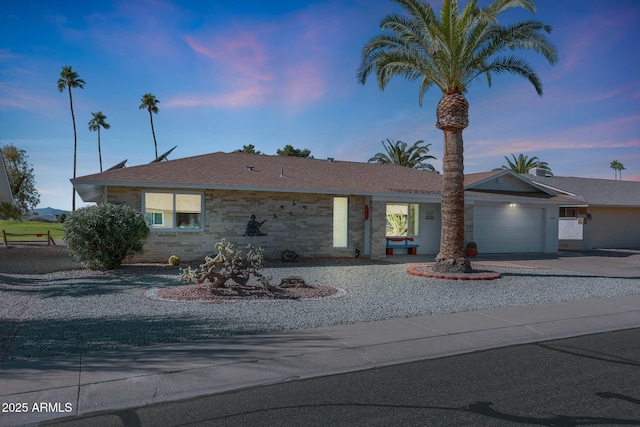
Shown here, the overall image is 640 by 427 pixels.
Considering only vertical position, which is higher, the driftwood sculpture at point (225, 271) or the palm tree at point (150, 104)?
the palm tree at point (150, 104)

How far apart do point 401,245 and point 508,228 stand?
6.43 metres

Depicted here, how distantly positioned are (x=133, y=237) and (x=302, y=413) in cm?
1135

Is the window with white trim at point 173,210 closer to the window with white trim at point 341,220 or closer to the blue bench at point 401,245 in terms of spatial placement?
the window with white trim at point 341,220

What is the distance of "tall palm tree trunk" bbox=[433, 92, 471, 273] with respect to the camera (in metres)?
14.9

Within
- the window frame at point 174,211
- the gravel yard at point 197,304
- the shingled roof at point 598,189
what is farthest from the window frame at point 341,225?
the shingled roof at point 598,189

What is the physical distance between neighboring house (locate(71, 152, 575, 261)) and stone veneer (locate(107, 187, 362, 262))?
0.04m

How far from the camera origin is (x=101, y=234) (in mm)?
14234

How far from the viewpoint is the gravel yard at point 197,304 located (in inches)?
291

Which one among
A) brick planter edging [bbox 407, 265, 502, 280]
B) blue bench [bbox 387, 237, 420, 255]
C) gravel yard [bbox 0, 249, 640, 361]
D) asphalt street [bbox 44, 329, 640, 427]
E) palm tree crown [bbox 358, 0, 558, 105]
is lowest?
asphalt street [bbox 44, 329, 640, 427]

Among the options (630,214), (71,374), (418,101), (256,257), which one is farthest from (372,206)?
(630,214)

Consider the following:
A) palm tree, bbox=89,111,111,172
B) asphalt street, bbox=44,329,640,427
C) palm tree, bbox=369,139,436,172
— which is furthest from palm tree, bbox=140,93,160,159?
asphalt street, bbox=44,329,640,427

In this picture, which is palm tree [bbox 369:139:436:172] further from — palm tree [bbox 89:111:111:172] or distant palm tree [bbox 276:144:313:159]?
palm tree [bbox 89:111:111:172]

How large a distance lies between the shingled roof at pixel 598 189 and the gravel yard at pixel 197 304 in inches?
596

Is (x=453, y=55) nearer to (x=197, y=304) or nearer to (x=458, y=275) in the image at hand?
(x=458, y=275)
